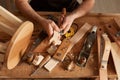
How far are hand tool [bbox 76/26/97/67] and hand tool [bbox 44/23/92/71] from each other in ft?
0.09

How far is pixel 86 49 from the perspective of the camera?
957 millimetres

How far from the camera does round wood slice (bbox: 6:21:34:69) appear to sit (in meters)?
0.81

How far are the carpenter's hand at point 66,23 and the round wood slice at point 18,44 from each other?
0.13 metres

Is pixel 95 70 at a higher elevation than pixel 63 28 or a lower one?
lower

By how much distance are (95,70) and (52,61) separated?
6.3 inches

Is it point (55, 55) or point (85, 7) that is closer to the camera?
point (55, 55)

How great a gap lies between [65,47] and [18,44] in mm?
187

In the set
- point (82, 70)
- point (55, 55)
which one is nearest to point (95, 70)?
point (82, 70)

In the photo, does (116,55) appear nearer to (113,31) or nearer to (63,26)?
(113,31)

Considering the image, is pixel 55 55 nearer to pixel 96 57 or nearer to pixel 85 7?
pixel 96 57

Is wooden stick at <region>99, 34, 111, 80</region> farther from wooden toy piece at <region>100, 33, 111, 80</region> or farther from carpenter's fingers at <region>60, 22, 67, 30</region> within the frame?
carpenter's fingers at <region>60, 22, 67, 30</region>

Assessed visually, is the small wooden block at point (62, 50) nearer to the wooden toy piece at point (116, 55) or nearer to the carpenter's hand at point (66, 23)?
the carpenter's hand at point (66, 23)

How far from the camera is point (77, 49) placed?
965 mm

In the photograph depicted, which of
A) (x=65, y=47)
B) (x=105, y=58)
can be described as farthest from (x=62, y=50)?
(x=105, y=58)
